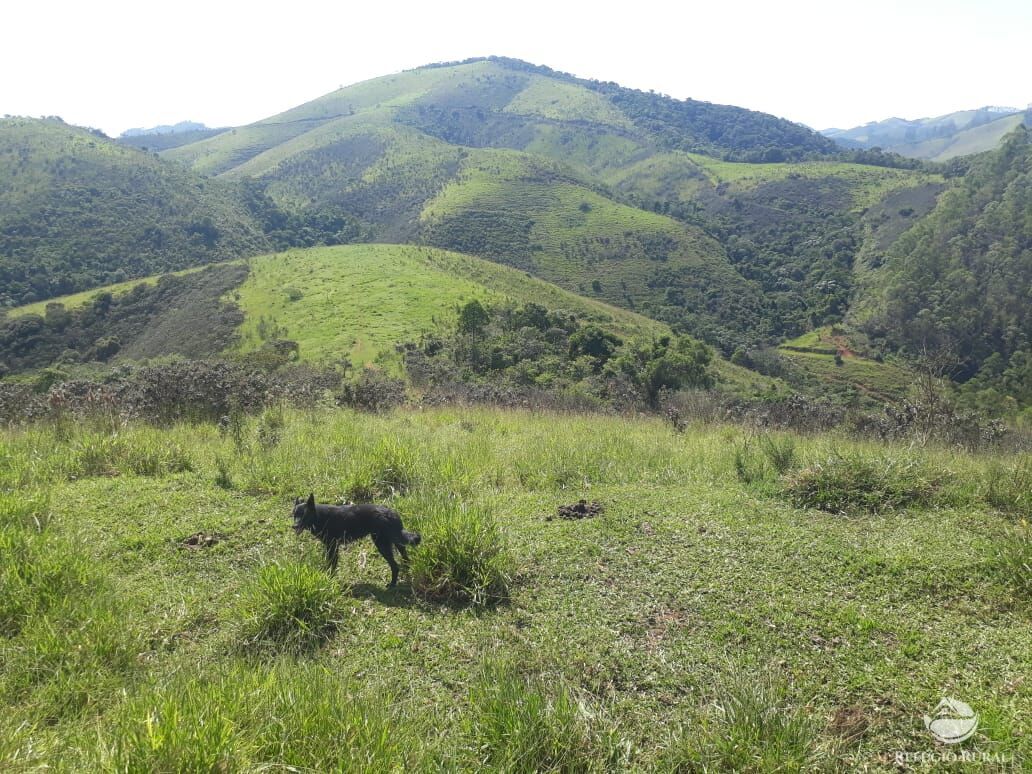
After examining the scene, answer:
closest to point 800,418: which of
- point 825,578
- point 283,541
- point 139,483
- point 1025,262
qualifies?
point 825,578

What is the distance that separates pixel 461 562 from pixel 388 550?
669 millimetres

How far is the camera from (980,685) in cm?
325

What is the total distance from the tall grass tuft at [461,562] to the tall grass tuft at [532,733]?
1.39 metres

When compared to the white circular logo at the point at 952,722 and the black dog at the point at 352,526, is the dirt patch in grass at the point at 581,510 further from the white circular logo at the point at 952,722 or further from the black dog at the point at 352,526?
the white circular logo at the point at 952,722

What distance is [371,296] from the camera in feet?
184

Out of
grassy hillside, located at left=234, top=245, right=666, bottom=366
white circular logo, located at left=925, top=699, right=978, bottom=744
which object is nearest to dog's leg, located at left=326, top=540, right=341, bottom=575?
white circular logo, located at left=925, top=699, right=978, bottom=744

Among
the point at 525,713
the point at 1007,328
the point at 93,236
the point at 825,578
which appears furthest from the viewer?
the point at 93,236

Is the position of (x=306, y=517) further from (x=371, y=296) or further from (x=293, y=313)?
(x=371, y=296)

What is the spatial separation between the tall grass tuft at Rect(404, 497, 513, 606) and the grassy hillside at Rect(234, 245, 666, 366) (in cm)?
3709

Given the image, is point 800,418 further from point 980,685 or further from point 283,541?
point 283,541

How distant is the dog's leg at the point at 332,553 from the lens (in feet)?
15.5

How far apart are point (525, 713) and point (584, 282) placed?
88582 mm

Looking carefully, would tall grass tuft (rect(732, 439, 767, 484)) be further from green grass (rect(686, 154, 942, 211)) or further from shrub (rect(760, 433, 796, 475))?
green grass (rect(686, 154, 942, 211))

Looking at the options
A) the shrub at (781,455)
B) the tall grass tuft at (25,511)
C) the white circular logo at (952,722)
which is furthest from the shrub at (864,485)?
the tall grass tuft at (25,511)
